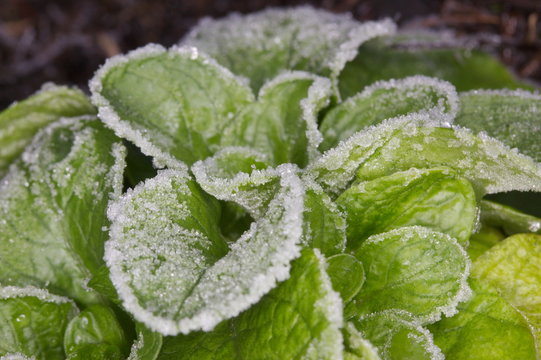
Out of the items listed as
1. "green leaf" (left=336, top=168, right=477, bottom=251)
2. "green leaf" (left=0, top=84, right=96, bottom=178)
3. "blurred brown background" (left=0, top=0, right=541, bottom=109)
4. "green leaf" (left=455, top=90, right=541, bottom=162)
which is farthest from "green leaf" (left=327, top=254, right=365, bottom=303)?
"blurred brown background" (left=0, top=0, right=541, bottom=109)

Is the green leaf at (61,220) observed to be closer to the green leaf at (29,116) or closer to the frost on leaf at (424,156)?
the green leaf at (29,116)

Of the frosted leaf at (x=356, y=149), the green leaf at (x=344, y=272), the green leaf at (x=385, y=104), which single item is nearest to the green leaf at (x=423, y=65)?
the green leaf at (x=385, y=104)

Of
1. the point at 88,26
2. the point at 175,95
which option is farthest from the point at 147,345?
the point at 88,26

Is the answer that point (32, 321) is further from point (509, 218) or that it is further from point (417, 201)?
point (509, 218)

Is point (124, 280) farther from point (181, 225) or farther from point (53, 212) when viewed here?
Answer: point (53, 212)

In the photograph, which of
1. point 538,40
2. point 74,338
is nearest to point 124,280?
point 74,338

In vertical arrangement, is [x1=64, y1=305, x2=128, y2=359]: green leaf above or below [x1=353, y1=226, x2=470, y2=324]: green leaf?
above

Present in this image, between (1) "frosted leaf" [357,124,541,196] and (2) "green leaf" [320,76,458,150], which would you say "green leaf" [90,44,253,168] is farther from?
(1) "frosted leaf" [357,124,541,196]
